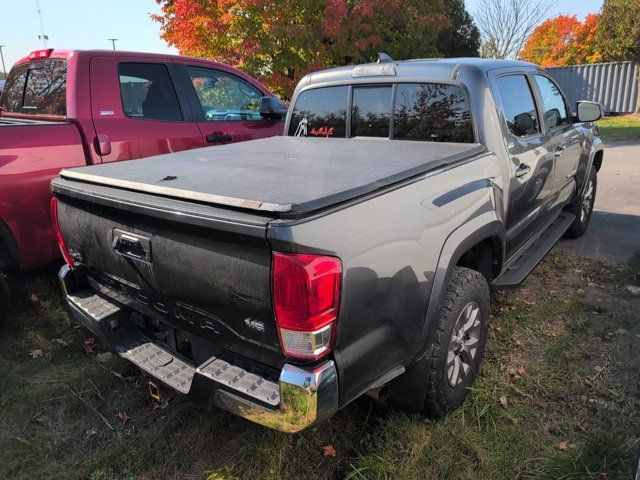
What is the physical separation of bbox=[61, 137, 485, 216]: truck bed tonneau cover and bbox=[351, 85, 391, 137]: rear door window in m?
0.15

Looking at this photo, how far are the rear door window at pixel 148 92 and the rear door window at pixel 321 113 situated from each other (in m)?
1.19

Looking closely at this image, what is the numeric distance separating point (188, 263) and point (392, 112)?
2100 mm

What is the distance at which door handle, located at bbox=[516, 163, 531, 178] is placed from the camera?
336cm

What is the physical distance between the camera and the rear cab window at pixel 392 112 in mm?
3250

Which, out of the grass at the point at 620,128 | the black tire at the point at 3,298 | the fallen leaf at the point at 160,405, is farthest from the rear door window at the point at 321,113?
the grass at the point at 620,128

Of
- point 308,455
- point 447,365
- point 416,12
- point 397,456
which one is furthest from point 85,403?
point 416,12

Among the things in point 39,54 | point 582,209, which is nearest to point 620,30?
point 582,209

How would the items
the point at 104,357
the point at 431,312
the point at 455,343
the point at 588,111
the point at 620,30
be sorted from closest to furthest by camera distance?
1. the point at 431,312
2. the point at 455,343
3. the point at 104,357
4. the point at 588,111
5. the point at 620,30

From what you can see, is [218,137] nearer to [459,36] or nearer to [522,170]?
[522,170]

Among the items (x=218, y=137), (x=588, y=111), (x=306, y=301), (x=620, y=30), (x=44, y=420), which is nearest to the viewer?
(x=306, y=301)

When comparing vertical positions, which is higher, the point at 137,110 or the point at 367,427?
the point at 137,110

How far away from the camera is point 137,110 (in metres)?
4.37

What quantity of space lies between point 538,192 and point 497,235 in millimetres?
1146

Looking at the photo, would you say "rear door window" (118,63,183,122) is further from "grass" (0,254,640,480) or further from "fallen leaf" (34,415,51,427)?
"fallen leaf" (34,415,51,427)
